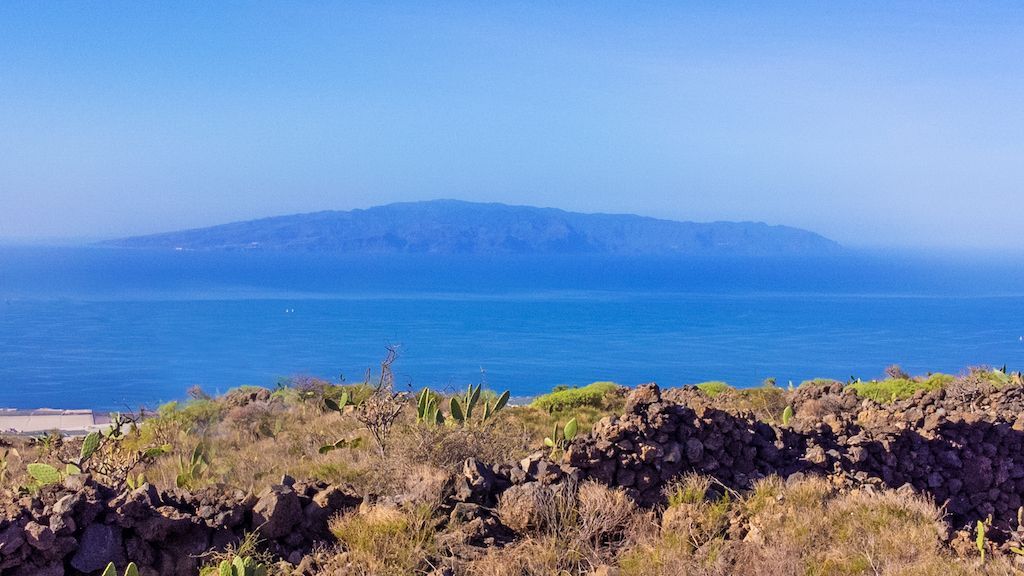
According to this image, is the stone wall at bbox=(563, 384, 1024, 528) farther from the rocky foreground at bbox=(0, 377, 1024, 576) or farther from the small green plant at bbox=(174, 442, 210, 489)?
the small green plant at bbox=(174, 442, 210, 489)

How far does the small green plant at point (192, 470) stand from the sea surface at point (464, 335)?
33.2 metres

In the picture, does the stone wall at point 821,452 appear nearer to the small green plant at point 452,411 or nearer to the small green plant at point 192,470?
the small green plant at point 452,411

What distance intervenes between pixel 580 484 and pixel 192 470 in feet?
13.9

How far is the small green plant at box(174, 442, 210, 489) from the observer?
876 centimetres

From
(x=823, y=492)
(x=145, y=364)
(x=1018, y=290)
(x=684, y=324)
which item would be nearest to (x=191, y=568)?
(x=823, y=492)

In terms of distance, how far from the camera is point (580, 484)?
7.30m

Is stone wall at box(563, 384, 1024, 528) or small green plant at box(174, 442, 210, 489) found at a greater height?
stone wall at box(563, 384, 1024, 528)

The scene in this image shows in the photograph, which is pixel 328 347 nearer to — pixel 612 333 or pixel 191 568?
pixel 612 333

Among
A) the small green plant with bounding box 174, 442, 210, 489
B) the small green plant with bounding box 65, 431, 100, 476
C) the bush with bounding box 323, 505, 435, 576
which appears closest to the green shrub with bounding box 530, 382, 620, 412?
the small green plant with bounding box 174, 442, 210, 489

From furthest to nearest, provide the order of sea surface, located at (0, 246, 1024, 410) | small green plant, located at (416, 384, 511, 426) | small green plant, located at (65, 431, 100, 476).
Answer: sea surface, located at (0, 246, 1024, 410), small green plant, located at (416, 384, 511, 426), small green plant, located at (65, 431, 100, 476)

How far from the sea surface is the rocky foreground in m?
34.6

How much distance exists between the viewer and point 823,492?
760 centimetres

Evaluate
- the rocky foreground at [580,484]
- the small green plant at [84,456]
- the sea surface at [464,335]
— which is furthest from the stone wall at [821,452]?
the sea surface at [464,335]

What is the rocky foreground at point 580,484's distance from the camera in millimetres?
6180
